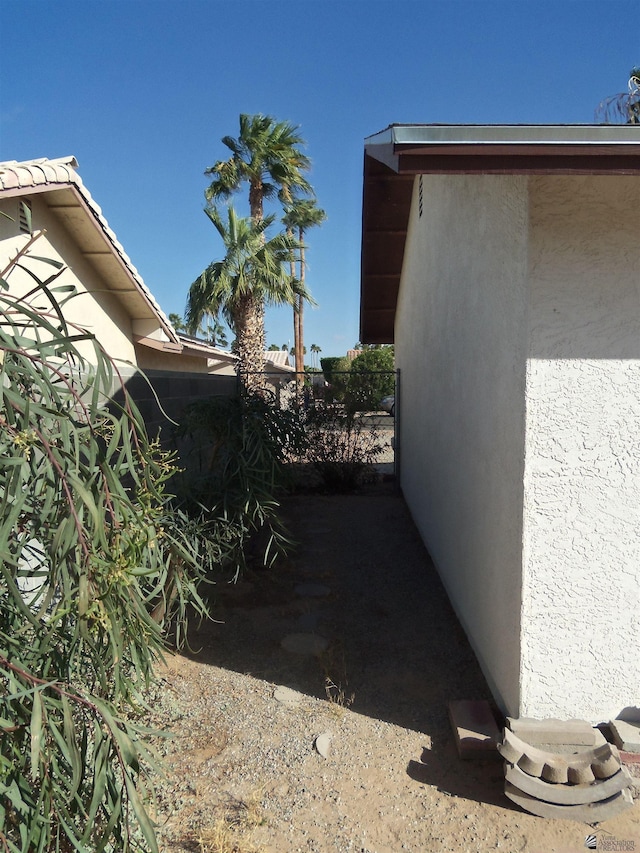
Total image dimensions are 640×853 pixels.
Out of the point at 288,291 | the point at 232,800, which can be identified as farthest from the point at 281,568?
the point at 288,291

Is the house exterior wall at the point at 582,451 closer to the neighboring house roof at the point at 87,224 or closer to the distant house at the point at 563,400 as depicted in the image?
the distant house at the point at 563,400

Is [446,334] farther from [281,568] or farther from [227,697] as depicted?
[227,697]

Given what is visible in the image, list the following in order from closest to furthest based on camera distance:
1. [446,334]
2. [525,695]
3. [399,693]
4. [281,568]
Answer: [525,695] → [399,693] → [446,334] → [281,568]

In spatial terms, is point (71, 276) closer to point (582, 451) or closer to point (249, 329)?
point (249, 329)

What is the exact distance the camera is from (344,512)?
9.27 metres

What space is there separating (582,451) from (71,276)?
902 cm

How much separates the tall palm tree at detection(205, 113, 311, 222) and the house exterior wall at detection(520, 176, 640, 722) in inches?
635

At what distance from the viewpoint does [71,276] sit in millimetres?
9859

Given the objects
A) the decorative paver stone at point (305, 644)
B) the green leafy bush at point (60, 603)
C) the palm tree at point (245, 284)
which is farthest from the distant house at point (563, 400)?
the palm tree at point (245, 284)

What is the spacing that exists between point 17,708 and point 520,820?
244cm

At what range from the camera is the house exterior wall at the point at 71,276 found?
25.4ft

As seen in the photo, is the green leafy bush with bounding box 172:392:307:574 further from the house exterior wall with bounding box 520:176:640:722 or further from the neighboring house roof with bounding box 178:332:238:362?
the neighboring house roof with bounding box 178:332:238:362

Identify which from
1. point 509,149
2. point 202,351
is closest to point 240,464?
point 509,149

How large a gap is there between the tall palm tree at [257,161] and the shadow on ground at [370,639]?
13790 mm
